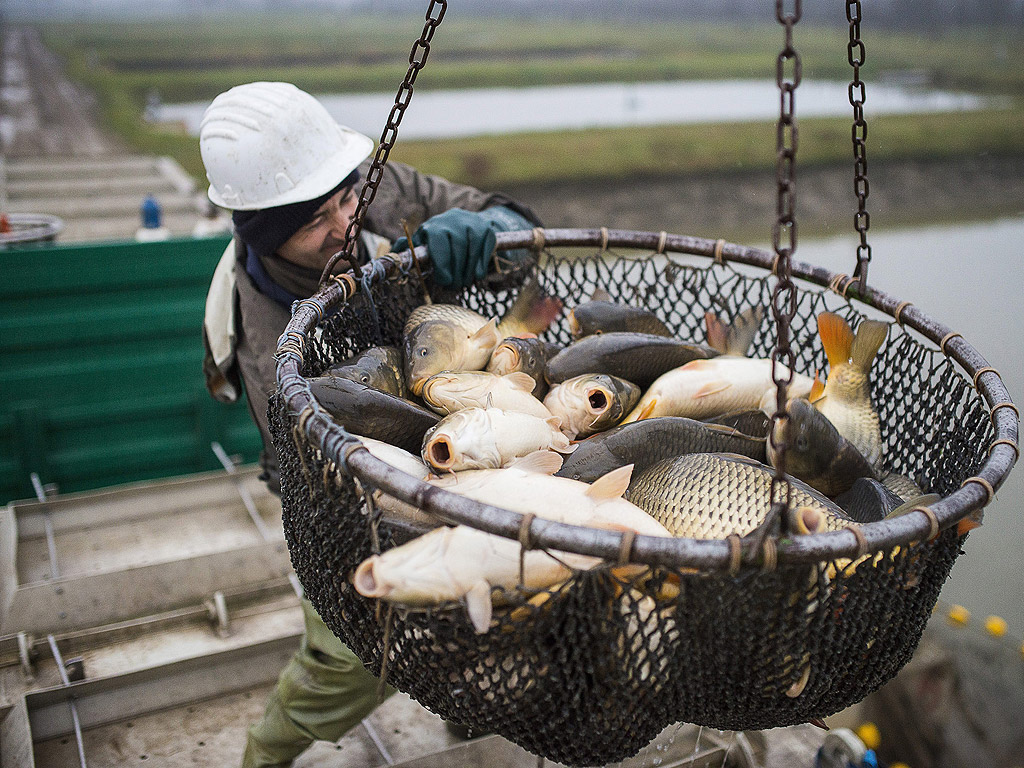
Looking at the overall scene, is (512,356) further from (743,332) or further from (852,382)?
(852,382)

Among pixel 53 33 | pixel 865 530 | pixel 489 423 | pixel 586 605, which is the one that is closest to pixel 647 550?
pixel 586 605

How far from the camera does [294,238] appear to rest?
205 centimetres

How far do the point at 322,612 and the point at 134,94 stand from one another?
100.0 feet

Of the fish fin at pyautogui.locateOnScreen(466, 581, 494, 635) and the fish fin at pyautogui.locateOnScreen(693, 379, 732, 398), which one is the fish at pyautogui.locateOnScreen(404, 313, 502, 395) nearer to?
the fish fin at pyautogui.locateOnScreen(693, 379, 732, 398)

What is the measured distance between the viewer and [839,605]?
3.41ft

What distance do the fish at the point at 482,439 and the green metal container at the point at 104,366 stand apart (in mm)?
2482

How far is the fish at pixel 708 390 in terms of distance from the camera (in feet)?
5.58

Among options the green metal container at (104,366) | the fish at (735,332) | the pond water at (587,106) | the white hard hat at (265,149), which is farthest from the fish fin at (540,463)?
the pond water at (587,106)

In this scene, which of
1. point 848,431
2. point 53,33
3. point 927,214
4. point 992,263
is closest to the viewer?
point 848,431

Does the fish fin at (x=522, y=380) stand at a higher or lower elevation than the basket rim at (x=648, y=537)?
lower

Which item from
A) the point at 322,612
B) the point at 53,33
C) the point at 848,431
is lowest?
the point at 53,33

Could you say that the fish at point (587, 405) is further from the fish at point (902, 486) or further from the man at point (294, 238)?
the fish at point (902, 486)

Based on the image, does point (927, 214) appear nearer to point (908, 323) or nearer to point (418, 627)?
point (908, 323)

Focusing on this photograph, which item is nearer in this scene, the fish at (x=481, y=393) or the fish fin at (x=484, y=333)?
the fish at (x=481, y=393)
